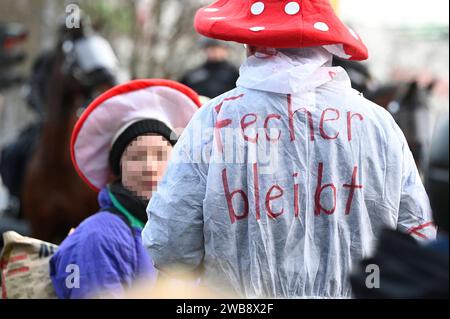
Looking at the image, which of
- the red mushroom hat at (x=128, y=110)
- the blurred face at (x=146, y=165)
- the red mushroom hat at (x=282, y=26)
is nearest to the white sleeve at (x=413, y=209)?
the red mushroom hat at (x=282, y=26)

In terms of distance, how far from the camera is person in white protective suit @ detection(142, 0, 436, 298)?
276 cm

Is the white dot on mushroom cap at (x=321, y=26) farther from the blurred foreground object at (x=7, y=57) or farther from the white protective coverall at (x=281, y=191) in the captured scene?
the blurred foreground object at (x=7, y=57)

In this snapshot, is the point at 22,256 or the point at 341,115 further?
the point at 22,256

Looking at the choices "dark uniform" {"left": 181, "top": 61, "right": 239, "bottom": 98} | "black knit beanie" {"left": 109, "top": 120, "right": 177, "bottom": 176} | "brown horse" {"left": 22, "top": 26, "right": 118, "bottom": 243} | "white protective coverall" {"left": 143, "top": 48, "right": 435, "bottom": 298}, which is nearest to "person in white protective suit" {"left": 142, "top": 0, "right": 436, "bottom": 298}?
"white protective coverall" {"left": 143, "top": 48, "right": 435, "bottom": 298}

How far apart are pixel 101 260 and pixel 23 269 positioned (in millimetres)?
441

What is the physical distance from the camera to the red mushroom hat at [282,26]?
2.81 metres

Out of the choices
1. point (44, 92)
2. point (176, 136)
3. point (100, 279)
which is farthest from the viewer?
point (44, 92)

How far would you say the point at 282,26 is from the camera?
2822 millimetres

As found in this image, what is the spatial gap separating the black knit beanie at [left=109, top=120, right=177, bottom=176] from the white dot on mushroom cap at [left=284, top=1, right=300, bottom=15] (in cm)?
90

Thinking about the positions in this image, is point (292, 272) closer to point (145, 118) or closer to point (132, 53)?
point (145, 118)

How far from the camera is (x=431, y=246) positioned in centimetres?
195

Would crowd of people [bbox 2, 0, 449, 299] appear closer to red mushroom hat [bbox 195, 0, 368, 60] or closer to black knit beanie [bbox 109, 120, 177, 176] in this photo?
red mushroom hat [bbox 195, 0, 368, 60]

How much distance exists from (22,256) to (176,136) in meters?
0.74

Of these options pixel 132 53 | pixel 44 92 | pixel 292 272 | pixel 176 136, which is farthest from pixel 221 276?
pixel 132 53
